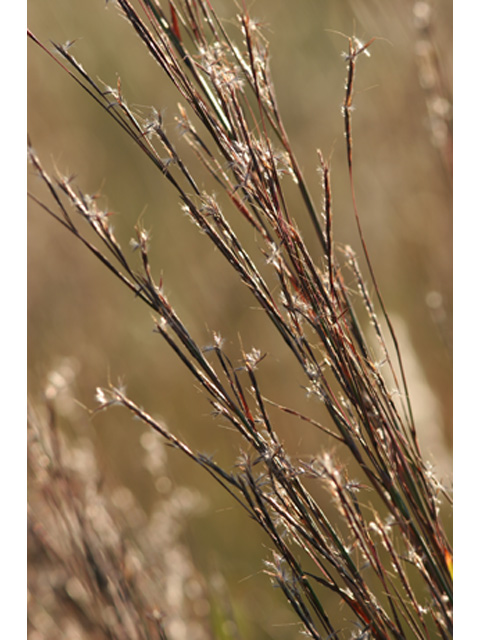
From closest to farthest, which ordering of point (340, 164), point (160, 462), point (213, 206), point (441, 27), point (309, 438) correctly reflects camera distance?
1. point (213, 206)
2. point (160, 462)
3. point (309, 438)
4. point (441, 27)
5. point (340, 164)

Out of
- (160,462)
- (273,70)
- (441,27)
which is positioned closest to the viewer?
(160,462)

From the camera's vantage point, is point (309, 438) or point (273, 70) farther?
point (273, 70)

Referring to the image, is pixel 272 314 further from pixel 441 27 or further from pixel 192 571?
pixel 441 27

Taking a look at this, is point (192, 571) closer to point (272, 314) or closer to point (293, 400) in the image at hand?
point (293, 400)

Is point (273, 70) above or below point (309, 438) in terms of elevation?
above

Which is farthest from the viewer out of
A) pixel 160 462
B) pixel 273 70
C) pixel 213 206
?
pixel 273 70

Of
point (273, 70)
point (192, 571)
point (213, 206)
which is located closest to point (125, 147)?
point (273, 70)

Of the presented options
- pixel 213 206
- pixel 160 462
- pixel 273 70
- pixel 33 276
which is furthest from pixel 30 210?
pixel 213 206

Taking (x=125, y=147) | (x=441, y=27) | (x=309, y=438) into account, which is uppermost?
(x=441, y=27)

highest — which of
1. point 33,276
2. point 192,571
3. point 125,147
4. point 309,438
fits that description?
point 125,147
